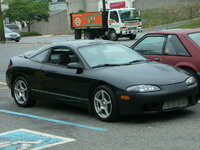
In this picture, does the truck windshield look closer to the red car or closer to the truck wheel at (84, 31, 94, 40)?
the truck wheel at (84, 31, 94, 40)

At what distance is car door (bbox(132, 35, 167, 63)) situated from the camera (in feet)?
32.5

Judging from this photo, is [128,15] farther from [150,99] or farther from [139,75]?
[150,99]

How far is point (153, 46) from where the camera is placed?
10172 millimetres

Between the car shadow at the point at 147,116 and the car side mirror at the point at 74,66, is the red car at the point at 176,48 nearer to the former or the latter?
the car shadow at the point at 147,116

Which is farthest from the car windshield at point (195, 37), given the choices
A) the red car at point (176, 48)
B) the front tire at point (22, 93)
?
the front tire at point (22, 93)

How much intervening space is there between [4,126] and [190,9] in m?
48.0

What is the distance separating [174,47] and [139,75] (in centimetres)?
249

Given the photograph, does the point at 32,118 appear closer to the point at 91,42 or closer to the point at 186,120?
the point at 91,42

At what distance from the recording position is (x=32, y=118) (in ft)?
26.8

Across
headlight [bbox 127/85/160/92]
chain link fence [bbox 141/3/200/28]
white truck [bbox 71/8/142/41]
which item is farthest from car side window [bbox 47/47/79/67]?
chain link fence [bbox 141/3/200/28]

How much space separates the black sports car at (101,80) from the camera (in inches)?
284

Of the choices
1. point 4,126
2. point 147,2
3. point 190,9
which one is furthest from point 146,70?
point 147,2

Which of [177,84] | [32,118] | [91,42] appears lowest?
[32,118]

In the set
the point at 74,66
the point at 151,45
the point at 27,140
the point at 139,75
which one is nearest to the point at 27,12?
the point at 151,45
